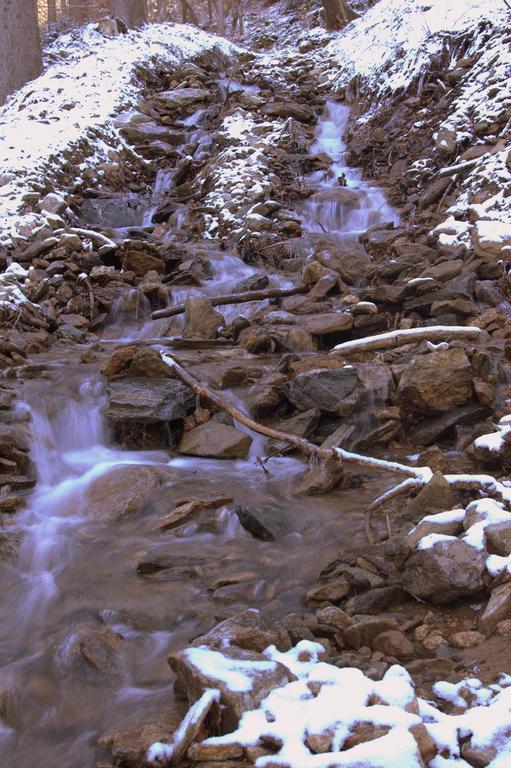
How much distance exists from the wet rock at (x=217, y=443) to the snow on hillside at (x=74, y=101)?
500cm

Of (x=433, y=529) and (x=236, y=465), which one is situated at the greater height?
(x=433, y=529)

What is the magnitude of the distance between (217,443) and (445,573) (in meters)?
2.60

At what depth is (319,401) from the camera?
207 inches

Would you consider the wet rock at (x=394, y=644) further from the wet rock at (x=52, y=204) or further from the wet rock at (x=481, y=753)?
the wet rock at (x=52, y=204)

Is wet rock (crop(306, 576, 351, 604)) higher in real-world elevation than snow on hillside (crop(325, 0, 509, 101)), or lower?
lower

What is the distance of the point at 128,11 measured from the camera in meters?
16.8

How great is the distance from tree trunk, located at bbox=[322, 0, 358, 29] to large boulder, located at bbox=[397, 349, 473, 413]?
51.2ft

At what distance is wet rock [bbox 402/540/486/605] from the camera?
111 inches

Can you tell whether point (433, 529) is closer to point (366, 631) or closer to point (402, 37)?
point (366, 631)

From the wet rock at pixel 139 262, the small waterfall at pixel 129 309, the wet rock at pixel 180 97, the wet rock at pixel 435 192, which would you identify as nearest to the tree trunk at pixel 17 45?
the wet rock at pixel 180 97

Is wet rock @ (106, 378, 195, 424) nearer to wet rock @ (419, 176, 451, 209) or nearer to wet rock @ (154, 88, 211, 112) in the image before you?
wet rock @ (419, 176, 451, 209)

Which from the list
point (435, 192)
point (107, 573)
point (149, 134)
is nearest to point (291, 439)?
point (107, 573)

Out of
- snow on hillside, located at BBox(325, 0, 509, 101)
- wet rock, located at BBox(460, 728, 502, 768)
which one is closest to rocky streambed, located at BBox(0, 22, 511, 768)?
wet rock, located at BBox(460, 728, 502, 768)

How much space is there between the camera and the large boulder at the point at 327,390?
17.1 feet
